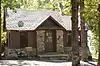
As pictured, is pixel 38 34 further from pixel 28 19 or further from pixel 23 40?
pixel 28 19

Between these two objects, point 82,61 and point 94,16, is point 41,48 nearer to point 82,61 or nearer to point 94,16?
point 82,61

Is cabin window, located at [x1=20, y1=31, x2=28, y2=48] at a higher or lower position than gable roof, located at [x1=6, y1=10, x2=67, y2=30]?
lower

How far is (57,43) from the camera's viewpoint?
31.4m

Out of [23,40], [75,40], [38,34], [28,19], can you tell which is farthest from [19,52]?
[75,40]

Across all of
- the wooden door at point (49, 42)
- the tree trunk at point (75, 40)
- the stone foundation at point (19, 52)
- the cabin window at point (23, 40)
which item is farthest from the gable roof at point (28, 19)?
the tree trunk at point (75, 40)

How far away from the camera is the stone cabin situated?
30719mm

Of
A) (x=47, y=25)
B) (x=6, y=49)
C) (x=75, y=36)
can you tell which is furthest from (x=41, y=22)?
(x=75, y=36)

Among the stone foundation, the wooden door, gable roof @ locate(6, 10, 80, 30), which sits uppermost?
gable roof @ locate(6, 10, 80, 30)

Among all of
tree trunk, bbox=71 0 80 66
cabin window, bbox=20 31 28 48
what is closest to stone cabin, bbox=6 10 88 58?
cabin window, bbox=20 31 28 48

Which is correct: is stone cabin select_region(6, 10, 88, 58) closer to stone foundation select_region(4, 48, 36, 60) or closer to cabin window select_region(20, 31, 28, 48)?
cabin window select_region(20, 31, 28, 48)

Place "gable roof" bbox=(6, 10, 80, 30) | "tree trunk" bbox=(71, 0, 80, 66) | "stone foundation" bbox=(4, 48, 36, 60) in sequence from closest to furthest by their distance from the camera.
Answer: "tree trunk" bbox=(71, 0, 80, 66)
"stone foundation" bbox=(4, 48, 36, 60)
"gable roof" bbox=(6, 10, 80, 30)

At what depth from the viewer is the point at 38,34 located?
30.7m

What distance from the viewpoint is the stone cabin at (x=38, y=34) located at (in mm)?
30719

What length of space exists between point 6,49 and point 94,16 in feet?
56.4
